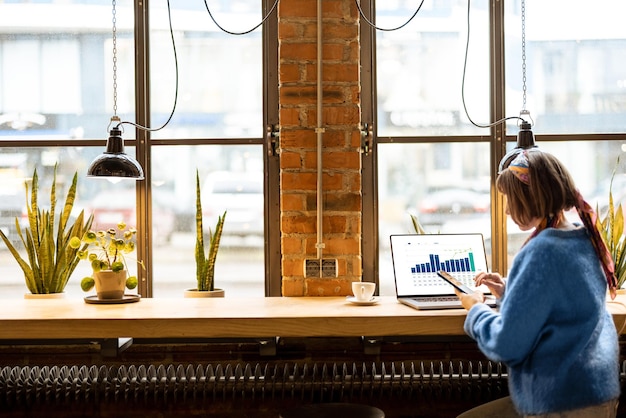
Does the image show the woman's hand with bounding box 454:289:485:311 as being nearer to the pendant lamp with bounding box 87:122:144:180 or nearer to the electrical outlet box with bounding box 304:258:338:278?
the electrical outlet box with bounding box 304:258:338:278

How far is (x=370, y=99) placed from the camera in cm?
351

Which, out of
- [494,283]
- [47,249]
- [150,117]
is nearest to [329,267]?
[494,283]

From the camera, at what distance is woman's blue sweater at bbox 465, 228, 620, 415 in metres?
1.87

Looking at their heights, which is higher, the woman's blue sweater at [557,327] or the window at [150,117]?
the window at [150,117]

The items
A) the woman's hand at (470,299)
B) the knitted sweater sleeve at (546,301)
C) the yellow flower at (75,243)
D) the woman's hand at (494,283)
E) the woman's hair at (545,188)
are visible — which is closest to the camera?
the knitted sweater sleeve at (546,301)

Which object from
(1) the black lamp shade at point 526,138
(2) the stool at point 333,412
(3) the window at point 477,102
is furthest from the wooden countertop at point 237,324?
(3) the window at point 477,102

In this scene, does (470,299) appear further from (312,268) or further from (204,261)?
(204,261)

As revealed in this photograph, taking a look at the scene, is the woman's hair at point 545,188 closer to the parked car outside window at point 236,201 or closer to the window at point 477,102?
the window at point 477,102

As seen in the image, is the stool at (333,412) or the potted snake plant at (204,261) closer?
the stool at (333,412)

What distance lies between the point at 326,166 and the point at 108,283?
114cm

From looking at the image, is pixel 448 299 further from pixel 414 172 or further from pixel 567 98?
pixel 567 98

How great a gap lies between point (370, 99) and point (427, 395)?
1.49m

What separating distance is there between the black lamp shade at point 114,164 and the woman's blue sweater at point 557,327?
1.75 meters

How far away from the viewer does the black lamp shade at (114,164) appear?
297 cm
